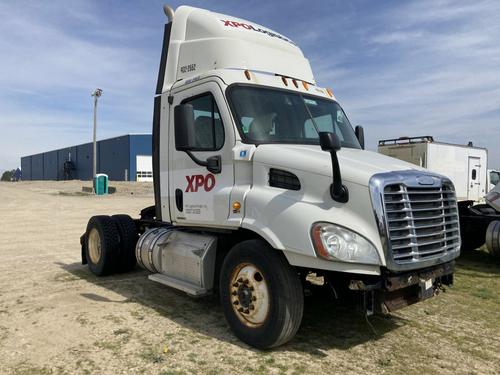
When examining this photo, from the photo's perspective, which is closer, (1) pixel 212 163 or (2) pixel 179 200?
(1) pixel 212 163

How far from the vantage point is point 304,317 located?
565cm

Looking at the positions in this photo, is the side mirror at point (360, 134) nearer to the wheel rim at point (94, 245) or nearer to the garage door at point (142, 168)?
the wheel rim at point (94, 245)

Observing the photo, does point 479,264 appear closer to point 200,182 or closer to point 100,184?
point 200,182

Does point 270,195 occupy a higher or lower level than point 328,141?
lower

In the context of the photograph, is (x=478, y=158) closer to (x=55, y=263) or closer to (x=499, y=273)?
(x=499, y=273)

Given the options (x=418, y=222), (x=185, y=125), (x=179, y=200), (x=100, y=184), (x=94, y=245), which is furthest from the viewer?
(x=100, y=184)

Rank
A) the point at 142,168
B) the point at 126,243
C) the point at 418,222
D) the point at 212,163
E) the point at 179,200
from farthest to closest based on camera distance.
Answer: the point at 142,168 → the point at 126,243 → the point at 179,200 → the point at 212,163 → the point at 418,222

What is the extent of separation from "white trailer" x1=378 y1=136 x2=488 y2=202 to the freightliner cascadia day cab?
10.7 metres

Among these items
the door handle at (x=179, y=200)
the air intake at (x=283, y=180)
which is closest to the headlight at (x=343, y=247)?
the air intake at (x=283, y=180)

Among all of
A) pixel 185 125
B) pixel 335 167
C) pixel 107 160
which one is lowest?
pixel 335 167

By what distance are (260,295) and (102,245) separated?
3941 mm

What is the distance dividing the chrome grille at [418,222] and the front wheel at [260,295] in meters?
1.02

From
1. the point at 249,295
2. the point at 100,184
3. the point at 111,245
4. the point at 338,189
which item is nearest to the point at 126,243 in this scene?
the point at 111,245

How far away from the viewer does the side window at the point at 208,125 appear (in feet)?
17.0
